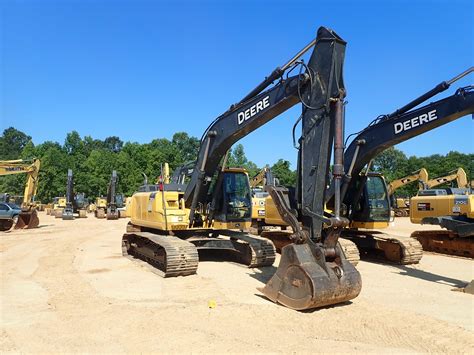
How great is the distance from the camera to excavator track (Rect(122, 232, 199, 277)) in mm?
8836

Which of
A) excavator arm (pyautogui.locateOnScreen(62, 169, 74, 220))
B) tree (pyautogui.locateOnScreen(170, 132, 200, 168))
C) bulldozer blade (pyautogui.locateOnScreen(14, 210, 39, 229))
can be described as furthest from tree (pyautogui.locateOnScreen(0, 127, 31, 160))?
bulldozer blade (pyautogui.locateOnScreen(14, 210, 39, 229))

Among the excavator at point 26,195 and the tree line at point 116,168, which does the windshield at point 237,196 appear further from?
the tree line at point 116,168

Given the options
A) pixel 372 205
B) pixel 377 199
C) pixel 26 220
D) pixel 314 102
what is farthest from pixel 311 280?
pixel 26 220

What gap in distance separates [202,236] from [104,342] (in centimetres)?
612

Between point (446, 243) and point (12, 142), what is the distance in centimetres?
13903

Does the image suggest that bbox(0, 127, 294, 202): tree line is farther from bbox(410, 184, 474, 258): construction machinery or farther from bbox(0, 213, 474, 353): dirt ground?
bbox(0, 213, 474, 353): dirt ground

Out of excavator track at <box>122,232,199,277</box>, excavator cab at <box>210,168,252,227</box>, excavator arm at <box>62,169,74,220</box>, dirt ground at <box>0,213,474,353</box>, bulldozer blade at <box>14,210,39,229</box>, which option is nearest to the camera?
dirt ground at <box>0,213,474,353</box>

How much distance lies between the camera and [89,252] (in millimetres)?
13672

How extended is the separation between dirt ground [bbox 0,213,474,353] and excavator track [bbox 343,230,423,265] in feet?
4.47

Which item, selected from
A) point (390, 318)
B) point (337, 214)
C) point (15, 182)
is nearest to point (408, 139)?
point (337, 214)

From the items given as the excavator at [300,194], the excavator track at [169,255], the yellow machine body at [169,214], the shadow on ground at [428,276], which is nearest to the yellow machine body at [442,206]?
the excavator at [300,194]

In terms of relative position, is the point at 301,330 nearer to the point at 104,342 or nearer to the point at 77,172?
the point at 104,342

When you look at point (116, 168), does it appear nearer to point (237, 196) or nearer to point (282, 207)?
point (237, 196)

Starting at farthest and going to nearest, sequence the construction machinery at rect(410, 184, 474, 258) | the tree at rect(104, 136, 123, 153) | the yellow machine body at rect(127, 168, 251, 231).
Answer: the tree at rect(104, 136, 123, 153)
the construction machinery at rect(410, 184, 474, 258)
the yellow machine body at rect(127, 168, 251, 231)
